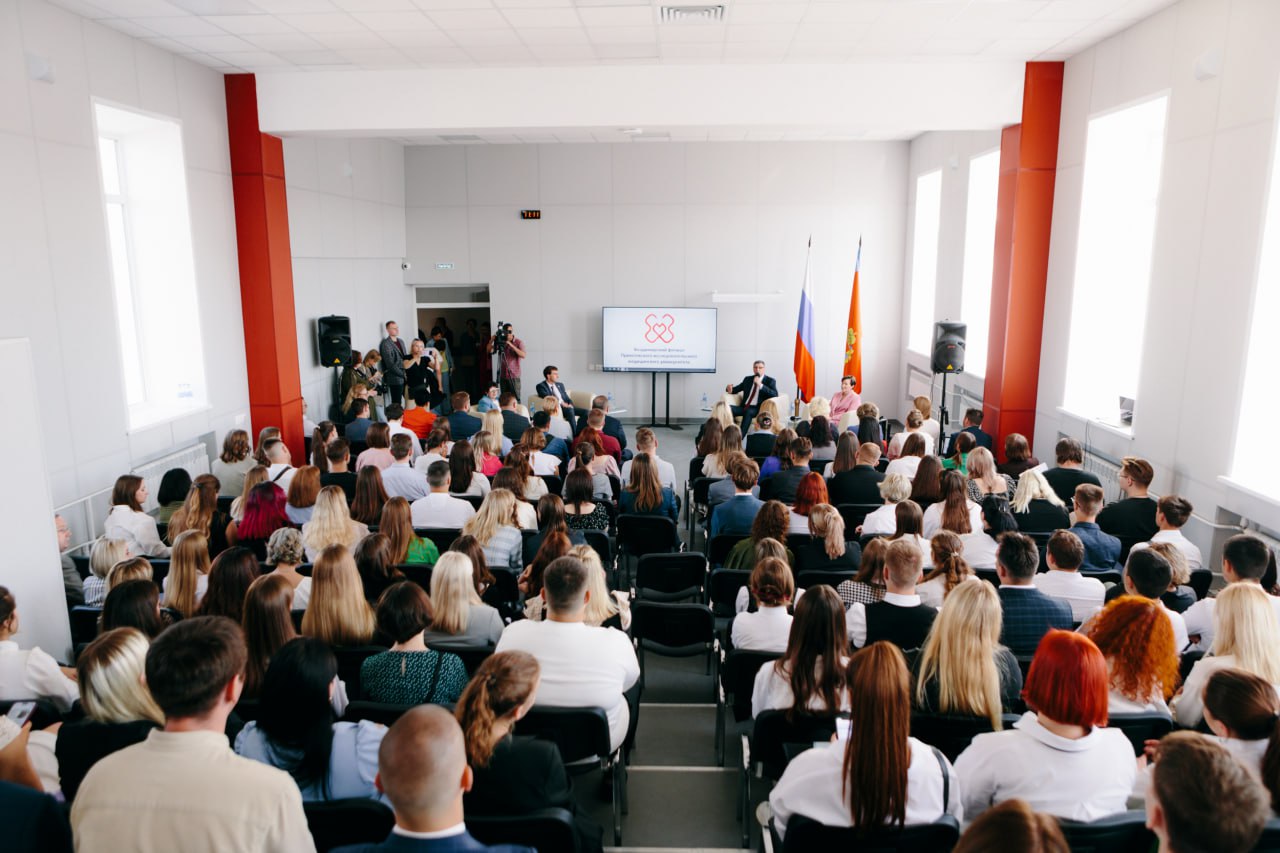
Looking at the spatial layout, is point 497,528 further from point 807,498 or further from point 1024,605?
point 1024,605

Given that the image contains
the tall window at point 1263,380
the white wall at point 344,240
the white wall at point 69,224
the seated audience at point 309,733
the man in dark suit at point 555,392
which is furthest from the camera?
the man in dark suit at point 555,392

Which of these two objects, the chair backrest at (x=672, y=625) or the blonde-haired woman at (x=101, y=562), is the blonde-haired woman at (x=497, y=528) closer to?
the chair backrest at (x=672, y=625)

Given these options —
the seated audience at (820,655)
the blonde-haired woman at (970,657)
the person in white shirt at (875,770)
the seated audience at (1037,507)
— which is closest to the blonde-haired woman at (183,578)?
the seated audience at (820,655)

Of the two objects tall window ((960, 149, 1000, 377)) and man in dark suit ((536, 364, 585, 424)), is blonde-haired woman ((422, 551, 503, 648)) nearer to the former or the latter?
man in dark suit ((536, 364, 585, 424))

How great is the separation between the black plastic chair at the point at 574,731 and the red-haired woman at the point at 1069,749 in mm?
1423

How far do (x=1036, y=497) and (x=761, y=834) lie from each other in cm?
342

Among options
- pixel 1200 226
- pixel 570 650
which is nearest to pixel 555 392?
pixel 1200 226

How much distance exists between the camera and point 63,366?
6.47 metres

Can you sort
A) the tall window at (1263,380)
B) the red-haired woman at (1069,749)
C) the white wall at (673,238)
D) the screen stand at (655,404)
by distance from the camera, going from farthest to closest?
1. the screen stand at (655,404)
2. the white wall at (673,238)
3. the tall window at (1263,380)
4. the red-haired woman at (1069,749)

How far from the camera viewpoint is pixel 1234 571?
158 inches

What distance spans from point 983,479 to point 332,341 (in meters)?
8.20

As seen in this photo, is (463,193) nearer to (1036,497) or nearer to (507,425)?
(507,425)

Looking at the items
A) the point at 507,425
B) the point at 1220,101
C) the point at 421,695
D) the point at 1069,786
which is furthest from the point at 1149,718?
the point at 507,425

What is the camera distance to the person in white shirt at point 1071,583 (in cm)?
437
